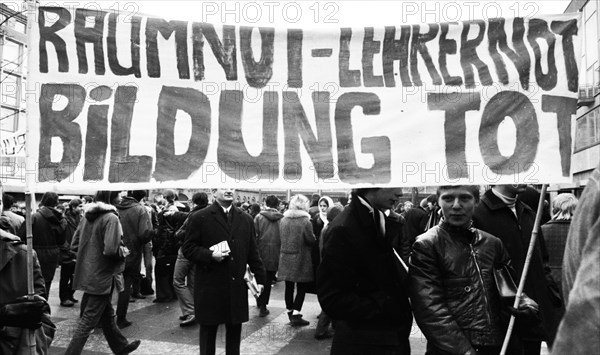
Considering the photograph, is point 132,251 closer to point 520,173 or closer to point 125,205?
point 125,205

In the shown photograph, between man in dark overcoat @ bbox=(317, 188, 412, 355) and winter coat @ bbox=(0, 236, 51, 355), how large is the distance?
1833 millimetres

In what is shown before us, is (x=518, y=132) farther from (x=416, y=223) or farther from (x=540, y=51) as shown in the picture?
(x=416, y=223)

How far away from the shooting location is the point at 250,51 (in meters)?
3.01

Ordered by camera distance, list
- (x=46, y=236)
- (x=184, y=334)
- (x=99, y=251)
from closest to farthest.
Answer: (x=99, y=251), (x=184, y=334), (x=46, y=236)

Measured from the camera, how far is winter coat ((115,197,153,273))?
754 centimetres

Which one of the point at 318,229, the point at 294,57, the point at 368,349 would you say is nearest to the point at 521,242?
the point at 368,349

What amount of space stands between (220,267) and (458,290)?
274 cm

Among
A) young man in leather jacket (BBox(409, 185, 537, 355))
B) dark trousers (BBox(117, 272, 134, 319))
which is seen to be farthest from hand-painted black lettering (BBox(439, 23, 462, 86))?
dark trousers (BBox(117, 272, 134, 319))

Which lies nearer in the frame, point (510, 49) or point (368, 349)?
point (368, 349)

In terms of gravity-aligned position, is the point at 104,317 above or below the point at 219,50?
Answer: below

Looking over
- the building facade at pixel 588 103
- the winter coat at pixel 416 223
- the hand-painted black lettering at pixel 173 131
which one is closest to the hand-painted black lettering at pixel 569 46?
the hand-painted black lettering at pixel 173 131

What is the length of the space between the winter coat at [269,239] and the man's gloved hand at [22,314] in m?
5.99

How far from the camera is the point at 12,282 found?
3010 millimetres

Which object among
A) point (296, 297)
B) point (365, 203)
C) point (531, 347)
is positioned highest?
point (365, 203)
